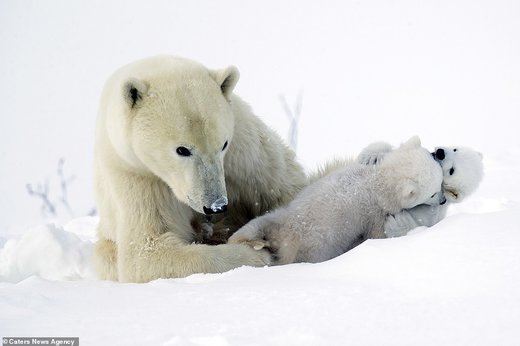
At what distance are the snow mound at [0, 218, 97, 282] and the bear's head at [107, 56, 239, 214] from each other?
1.56 metres

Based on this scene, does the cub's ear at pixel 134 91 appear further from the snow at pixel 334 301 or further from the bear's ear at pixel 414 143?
the bear's ear at pixel 414 143

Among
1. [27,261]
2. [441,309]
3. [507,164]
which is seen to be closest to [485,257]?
[441,309]

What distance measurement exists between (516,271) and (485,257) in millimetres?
171

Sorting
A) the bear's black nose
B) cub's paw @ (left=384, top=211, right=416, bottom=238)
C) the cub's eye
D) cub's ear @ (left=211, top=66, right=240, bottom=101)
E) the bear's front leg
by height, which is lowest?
the bear's front leg

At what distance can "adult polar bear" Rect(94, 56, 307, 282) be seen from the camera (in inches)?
127

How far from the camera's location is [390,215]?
3.67m

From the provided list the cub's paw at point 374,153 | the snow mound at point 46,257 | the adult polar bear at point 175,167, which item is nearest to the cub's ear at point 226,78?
the adult polar bear at point 175,167

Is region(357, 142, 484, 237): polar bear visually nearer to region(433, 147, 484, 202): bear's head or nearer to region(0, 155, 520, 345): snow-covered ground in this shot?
region(433, 147, 484, 202): bear's head

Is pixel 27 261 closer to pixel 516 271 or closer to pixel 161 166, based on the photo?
pixel 161 166

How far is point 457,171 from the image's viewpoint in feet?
12.6

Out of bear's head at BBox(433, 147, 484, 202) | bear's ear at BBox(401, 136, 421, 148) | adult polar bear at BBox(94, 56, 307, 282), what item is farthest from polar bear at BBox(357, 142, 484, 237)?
adult polar bear at BBox(94, 56, 307, 282)

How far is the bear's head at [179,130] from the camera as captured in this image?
3203mm

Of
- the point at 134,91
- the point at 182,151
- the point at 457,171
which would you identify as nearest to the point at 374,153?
the point at 457,171

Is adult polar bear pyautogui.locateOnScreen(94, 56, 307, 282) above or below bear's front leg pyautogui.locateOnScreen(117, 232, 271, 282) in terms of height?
above
